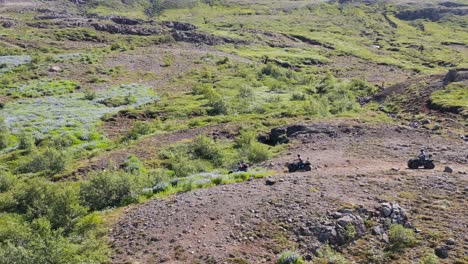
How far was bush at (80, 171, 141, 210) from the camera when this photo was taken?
2072cm

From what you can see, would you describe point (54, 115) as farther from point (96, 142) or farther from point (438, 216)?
point (438, 216)

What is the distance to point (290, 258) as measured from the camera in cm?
1403

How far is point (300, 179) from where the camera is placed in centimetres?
2000

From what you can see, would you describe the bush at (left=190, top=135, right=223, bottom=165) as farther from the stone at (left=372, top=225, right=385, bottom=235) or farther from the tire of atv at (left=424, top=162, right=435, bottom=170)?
the stone at (left=372, top=225, right=385, bottom=235)

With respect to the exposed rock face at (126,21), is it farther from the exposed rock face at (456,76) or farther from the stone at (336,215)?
the stone at (336,215)

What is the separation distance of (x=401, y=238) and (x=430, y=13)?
192438mm

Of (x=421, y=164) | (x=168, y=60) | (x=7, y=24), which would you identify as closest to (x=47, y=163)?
(x=421, y=164)

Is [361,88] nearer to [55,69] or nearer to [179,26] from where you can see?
[55,69]

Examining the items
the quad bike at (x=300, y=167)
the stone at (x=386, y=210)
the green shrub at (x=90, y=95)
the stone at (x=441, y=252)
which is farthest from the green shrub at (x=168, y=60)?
the stone at (x=441, y=252)

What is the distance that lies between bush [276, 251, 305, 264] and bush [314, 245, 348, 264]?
66 centimetres

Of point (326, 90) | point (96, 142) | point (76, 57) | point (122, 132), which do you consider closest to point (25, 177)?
point (96, 142)

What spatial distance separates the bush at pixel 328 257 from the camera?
1405 cm

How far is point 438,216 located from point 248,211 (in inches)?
311

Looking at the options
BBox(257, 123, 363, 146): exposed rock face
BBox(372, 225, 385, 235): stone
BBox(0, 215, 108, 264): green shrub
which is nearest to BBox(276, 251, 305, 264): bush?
BBox(372, 225, 385, 235): stone
